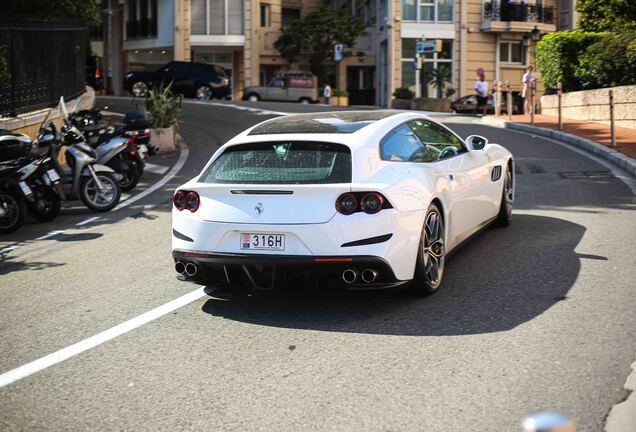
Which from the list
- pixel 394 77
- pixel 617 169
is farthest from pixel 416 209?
pixel 394 77

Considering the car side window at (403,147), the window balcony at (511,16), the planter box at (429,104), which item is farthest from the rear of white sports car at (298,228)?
the window balcony at (511,16)

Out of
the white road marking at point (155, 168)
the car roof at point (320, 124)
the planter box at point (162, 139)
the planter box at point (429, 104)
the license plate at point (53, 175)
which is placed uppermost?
the planter box at point (429, 104)

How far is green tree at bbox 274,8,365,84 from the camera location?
53188 millimetres

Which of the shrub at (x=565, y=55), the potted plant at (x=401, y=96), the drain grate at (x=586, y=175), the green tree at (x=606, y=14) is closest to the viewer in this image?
the drain grate at (x=586, y=175)

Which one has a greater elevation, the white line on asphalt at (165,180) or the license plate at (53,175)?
the license plate at (53,175)

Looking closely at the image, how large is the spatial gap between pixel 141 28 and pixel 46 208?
152 ft

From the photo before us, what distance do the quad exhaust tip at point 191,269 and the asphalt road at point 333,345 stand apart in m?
0.29

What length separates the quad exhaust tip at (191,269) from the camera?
6.47 meters

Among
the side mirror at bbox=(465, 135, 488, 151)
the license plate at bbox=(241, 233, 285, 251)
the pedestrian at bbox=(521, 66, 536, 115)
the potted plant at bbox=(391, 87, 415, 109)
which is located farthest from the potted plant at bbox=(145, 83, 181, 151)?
the potted plant at bbox=(391, 87, 415, 109)

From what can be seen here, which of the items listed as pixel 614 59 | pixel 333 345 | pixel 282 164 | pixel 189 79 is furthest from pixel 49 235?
pixel 189 79

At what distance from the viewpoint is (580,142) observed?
1983 centimetres

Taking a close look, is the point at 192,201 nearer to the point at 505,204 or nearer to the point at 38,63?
the point at 505,204

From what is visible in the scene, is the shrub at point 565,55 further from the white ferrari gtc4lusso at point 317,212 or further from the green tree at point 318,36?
the green tree at point 318,36

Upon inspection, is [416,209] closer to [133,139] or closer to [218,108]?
[133,139]
